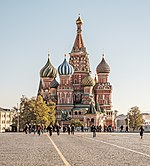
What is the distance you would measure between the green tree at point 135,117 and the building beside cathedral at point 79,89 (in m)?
8.27

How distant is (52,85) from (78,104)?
8.83 m

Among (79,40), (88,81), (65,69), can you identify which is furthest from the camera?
(79,40)

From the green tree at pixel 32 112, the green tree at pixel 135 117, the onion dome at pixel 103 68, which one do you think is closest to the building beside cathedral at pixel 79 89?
the onion dome at pixel 103 68

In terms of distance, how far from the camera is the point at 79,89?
115 m

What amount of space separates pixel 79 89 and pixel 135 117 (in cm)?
2042

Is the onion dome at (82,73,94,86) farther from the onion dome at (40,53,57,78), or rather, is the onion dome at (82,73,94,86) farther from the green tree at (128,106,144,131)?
the green tree at (128,106,144,131)

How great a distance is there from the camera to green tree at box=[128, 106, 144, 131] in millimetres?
98812

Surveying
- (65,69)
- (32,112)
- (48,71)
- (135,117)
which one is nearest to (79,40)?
(48,71)

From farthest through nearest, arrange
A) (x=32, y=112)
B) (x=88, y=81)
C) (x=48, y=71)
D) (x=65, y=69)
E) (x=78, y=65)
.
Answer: (x=48, y=71)
(x=78, y=65)
(x=65, y=69)
(x=88, y=81)
(x=32, y=112)

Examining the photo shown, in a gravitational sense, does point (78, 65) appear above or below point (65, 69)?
above

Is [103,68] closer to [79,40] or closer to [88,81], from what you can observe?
[88,81]

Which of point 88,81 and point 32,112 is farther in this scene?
point 88,81

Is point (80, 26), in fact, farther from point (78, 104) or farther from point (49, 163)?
point (49, 163)

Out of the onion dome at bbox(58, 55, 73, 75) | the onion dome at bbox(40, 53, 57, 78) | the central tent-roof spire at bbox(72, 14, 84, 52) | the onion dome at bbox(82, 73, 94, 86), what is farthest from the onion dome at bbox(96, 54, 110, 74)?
the onion dome at bbox(40, 53, 57, 78)
